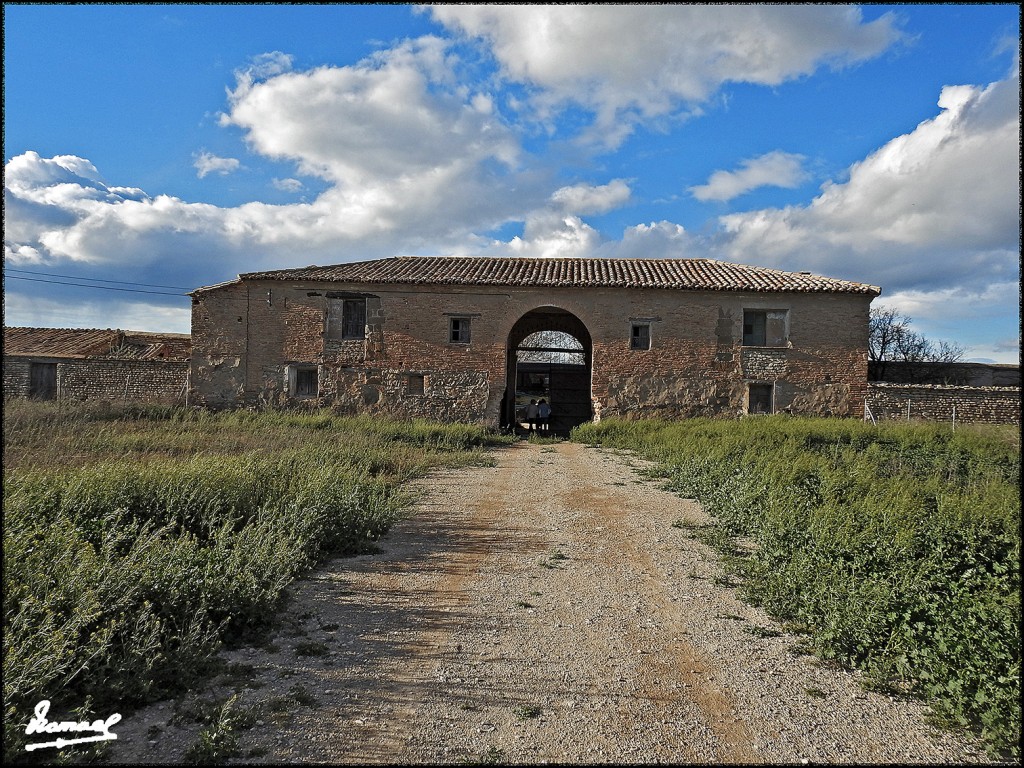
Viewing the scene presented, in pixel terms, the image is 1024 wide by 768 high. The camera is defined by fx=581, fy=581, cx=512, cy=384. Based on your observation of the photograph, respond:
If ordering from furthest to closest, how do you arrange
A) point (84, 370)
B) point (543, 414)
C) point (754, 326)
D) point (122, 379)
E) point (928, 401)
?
1. point (543, 414)
2. point (84, 370)
3. point (122, 379)
4. point (754, 326)
5. point (928, 401)

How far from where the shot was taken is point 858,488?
23.8ft

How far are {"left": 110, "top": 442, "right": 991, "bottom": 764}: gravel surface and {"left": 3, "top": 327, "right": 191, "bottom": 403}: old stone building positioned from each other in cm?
1774

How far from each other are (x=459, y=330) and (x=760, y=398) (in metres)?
9.97

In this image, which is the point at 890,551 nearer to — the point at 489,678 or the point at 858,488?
the point at 858,488

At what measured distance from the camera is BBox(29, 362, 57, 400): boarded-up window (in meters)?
21.6

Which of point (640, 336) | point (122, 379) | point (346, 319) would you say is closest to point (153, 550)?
point (346, 319)

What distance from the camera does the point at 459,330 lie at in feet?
62.9

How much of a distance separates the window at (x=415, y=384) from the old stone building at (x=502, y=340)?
1.4 inches

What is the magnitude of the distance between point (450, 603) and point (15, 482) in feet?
15.0

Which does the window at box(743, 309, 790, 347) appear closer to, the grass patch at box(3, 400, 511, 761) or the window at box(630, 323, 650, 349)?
the window at box(630, 323, 650, 349)

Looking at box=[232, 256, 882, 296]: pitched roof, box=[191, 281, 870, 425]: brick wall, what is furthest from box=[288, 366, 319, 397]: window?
box=[232, 256, 882, 296]: pitched roof

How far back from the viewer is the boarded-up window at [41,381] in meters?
21.6

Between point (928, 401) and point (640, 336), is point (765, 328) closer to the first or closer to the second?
point (640, 336)

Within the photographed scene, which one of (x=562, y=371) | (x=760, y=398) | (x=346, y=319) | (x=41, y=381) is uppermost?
(x=346, y=319)
